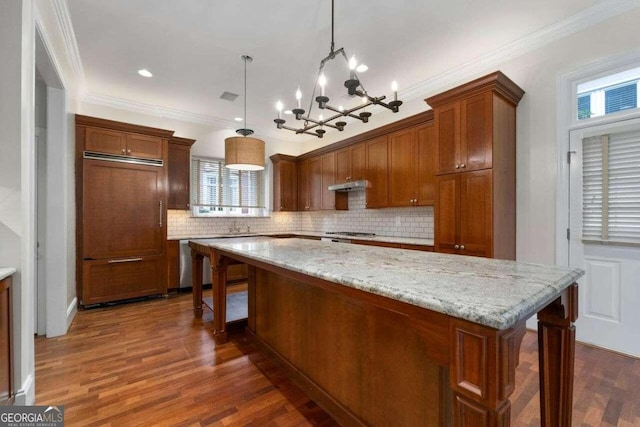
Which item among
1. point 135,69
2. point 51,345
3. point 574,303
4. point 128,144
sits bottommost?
point 51,345

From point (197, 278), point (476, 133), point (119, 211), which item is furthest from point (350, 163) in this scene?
point (119, 211)

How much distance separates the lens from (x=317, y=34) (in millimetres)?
2875

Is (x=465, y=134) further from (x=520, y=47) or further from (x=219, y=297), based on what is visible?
(x=219, y=297)

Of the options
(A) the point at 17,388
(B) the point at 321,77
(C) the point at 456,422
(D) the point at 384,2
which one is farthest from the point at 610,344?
(A) the point at 17,388

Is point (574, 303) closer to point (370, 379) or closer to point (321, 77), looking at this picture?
point (370, 379)

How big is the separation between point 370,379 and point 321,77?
1.98 m

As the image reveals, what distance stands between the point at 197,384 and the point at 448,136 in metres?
3.22

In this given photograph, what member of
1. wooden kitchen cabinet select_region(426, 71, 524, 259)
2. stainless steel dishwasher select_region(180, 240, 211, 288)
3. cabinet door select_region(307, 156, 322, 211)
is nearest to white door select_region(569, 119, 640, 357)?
wooden kitchen cabinet select_region(426, 71, 524, 259)

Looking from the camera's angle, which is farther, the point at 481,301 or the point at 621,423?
the point at 621,423

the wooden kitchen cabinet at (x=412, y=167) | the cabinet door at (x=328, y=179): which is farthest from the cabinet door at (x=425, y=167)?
the cabinet door at (x=328, y=179)

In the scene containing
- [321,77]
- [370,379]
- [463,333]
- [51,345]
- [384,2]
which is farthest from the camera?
[51,345]

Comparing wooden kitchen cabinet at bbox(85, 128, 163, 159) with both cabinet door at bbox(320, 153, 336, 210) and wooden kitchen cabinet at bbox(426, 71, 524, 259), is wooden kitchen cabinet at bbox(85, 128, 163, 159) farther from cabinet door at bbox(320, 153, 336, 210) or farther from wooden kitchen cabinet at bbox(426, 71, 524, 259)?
wooden kitchen cabinet at bbox(426, 71, 524, 259)

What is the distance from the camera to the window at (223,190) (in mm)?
5180

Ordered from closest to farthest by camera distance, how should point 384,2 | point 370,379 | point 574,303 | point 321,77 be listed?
point 574,303, point 370,379, point 321,77, point 384,2
